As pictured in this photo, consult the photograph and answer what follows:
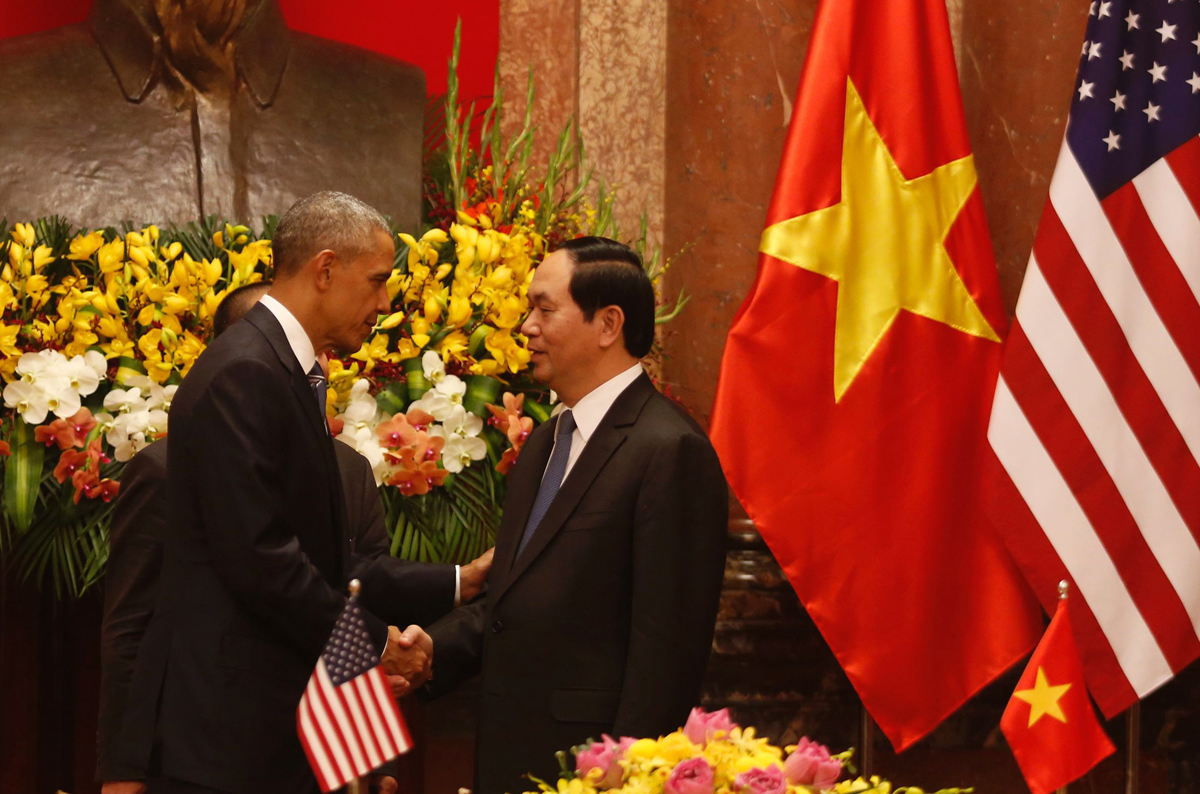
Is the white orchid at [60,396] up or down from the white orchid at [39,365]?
down

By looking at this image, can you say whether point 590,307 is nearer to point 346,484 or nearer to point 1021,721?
point 346,484

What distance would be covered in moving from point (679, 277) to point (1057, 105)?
4.11 ft

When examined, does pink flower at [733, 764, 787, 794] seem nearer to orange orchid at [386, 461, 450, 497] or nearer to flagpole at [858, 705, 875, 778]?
orange orchid at [386, 461, 450, 497]

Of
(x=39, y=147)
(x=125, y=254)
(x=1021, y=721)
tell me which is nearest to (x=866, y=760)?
(x=1021, y=721)

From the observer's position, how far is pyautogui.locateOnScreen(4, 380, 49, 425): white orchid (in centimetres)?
290

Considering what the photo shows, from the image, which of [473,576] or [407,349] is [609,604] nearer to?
[473,576]

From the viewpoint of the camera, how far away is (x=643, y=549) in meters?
2.67

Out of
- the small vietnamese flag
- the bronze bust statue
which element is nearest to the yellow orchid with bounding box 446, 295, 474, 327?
the bronze bust statue

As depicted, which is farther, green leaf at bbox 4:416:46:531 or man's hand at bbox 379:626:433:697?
green leaf at bbox 4:416:46:531

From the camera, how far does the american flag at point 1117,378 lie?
380 cm

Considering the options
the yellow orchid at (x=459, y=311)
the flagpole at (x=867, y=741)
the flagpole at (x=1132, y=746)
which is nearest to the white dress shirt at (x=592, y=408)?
the yellow orchid at (x=459, y=311)

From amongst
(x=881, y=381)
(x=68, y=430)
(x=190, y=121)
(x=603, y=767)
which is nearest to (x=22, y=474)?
(x=68, y=430)

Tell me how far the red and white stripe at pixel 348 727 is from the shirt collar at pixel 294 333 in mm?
726

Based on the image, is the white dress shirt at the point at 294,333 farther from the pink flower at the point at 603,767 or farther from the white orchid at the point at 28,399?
the pink flower at the point at 603,767
